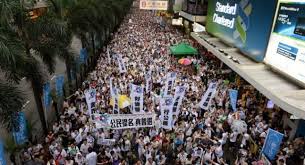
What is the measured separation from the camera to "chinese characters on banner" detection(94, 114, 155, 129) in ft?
37.0

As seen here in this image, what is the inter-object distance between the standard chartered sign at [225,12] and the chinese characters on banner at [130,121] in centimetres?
986

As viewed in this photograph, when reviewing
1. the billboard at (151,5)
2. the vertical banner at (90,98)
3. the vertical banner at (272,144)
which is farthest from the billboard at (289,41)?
the billboard at (151,5)

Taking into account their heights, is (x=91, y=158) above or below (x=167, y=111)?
below

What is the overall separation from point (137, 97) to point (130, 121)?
2.04m

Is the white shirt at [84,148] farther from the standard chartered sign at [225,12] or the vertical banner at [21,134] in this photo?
the standard chartered sign at [225,12]

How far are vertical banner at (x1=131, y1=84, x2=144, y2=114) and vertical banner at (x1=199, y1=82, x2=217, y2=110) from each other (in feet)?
9.36

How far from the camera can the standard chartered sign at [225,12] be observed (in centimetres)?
1864

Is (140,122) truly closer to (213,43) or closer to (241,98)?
(241,98)

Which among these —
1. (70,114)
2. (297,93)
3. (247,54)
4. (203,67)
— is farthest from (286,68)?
(203,67)

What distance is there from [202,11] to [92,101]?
17.3 m

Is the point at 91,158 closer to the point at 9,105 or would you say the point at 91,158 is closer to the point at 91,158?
the point at 91,158

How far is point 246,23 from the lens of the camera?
1627cm

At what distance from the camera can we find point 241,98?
58.6 ft

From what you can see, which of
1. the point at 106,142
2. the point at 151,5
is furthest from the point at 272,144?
the point at 151,5
